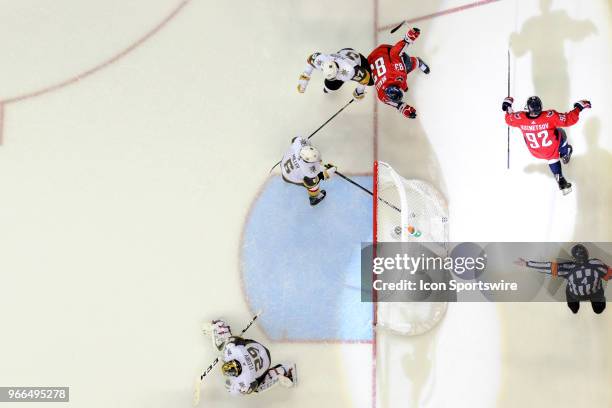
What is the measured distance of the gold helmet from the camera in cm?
565

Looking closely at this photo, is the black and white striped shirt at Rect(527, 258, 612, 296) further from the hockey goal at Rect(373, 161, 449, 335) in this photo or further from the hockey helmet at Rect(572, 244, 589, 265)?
the hockey goal at Rect(373, 161, 449, 335)

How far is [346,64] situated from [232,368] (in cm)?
249

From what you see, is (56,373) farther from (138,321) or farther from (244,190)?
(244,190)

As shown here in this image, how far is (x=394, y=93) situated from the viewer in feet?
19.5

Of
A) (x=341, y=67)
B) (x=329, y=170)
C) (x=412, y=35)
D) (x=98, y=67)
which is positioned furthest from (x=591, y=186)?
(x=98, y=67)

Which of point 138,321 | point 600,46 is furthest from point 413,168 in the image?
point 138,321

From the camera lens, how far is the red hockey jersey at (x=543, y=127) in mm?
5793

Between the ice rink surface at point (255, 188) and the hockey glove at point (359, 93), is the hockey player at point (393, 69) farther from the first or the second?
the ice rink surface at point (255, 188)

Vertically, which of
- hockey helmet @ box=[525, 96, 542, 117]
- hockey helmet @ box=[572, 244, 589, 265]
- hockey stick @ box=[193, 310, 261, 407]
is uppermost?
hockey helmet @ box=[525, 96, 542, 117]

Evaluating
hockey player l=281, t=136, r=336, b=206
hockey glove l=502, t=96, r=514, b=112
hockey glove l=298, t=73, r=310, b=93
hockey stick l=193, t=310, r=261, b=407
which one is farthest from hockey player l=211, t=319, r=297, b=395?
hockey glove l=502, t=96, r=514, b=112

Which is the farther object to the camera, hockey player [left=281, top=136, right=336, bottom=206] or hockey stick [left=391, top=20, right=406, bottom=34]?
hockey stick [left=391, top=20, right=406, bottom=34]

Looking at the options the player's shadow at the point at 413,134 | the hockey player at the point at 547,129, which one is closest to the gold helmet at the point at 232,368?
the player's shadow at the point at 413,134

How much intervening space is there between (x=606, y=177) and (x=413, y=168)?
155cm

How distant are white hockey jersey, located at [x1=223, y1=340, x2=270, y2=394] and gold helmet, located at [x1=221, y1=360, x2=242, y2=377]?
0.05m
